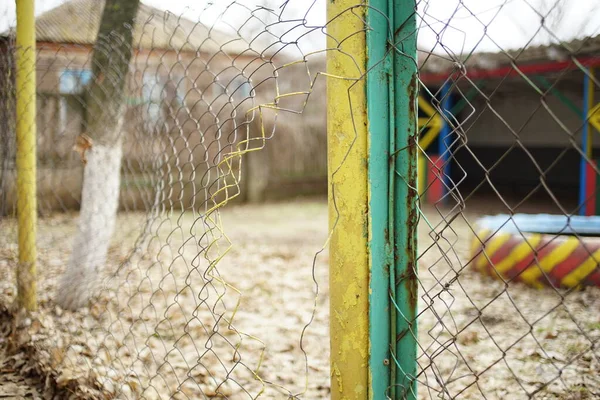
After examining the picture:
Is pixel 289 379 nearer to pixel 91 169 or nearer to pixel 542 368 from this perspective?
pixel 542 368

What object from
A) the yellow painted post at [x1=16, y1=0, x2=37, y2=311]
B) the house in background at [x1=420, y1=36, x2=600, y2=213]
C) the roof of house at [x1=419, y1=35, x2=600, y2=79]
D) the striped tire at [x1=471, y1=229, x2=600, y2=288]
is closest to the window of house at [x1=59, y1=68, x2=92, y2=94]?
the yellow painted post at [x1=16, y1=0, x2=37, y2=311]

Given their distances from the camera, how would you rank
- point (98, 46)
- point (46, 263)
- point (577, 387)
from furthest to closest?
point (46, 263) → point (98, 46) → point (577, 387)

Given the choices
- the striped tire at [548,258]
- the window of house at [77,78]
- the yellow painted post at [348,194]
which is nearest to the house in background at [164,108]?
the window of house at [77,78]

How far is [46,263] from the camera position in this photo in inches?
168

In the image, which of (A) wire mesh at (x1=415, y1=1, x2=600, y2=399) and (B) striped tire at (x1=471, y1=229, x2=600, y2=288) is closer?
(A) wire mesh at (x1=415, y1=1, x2=600, y2=399)

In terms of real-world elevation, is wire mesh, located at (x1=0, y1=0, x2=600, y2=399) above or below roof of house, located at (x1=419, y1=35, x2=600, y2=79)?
below

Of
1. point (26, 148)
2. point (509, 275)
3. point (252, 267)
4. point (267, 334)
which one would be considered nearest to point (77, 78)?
point (26, 148)

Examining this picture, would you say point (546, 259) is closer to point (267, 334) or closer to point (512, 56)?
point (267, 334)

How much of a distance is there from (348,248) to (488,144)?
511 inches

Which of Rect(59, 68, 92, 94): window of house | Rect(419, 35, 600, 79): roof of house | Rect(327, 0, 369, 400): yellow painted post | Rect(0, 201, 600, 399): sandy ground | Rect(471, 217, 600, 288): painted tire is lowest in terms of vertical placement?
Rect(0, 201, 600, 399): sandy ground

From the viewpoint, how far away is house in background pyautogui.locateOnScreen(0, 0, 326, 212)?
77.8 inches

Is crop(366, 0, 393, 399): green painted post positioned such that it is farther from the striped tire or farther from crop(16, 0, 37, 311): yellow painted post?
the striped tire

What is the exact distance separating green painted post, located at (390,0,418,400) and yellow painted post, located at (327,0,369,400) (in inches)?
3.5

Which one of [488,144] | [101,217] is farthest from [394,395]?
[488,144]
